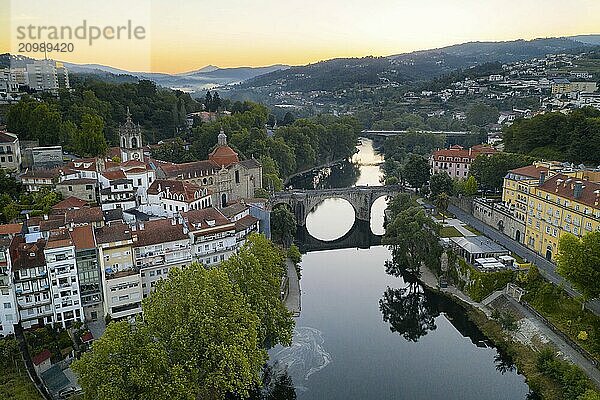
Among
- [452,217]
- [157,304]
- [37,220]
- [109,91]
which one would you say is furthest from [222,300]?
[109,91]

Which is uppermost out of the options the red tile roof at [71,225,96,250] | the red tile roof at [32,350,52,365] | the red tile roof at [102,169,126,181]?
the red tile roof at [102,169,126,181]

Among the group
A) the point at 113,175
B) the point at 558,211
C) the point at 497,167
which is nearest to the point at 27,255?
the point at 113,175

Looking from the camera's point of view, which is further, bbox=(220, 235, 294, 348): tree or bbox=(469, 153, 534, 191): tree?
bbox=(469, 153, 534, 191): tree

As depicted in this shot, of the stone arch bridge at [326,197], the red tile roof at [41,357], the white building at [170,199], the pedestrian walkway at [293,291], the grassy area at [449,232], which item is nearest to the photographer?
the red tile roof at [41,357]

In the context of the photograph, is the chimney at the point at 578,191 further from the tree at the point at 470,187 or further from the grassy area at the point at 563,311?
the tree at the point at 470,187


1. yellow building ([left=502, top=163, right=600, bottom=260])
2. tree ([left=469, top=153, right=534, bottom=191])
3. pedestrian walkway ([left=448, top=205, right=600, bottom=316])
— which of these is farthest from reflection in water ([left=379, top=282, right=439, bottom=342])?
tree ([left=469, top=153, right=534, bottom=191])

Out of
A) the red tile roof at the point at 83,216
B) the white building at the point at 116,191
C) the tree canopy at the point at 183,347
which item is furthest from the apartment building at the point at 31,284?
the white building at the point at 116,191

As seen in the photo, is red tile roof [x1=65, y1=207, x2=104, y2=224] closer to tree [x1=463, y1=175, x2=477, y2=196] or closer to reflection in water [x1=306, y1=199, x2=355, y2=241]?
reflection in water [x1=306, y1=199, x2=355, y2=241]
